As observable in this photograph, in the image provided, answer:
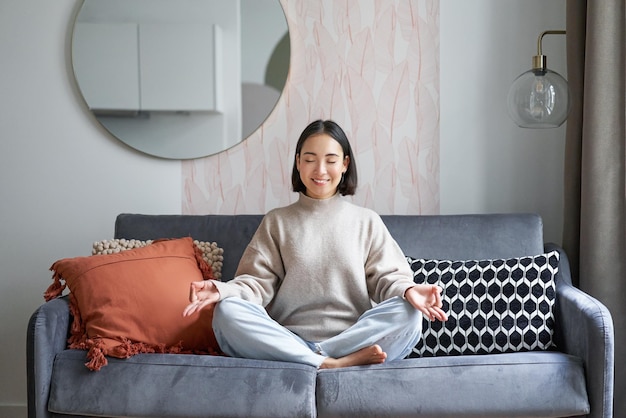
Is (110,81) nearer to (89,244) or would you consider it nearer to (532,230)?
(89,244)

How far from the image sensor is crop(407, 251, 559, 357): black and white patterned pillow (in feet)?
8.30

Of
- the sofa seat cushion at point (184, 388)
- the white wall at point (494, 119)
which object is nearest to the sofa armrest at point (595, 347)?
the sofa seat cushion at point (184, 388)

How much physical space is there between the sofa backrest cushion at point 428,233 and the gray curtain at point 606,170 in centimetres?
19

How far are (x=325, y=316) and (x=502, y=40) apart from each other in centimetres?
138

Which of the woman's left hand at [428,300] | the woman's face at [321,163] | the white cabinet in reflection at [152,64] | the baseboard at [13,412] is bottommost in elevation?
the baseboard at [13,412]

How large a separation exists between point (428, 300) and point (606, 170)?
3.00 ft

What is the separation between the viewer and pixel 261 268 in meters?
2.67

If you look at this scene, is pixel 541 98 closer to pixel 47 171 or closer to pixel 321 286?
pixel 321 286

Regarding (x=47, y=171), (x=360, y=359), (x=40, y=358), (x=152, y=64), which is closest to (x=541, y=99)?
(x=360, y=359)

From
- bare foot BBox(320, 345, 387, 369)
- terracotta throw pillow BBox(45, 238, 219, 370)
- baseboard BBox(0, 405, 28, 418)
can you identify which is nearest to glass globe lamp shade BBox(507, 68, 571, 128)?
bare foot BBox(320, 345, 387, 369)

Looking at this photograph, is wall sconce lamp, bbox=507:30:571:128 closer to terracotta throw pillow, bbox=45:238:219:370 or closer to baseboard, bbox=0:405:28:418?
terracotta throw pillow, bbox=45:238:219:370

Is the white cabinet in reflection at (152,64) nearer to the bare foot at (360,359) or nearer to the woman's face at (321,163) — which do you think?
the woman's face at (321,163)

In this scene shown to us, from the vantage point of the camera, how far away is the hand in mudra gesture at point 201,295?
7.81ft

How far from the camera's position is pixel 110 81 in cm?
329
